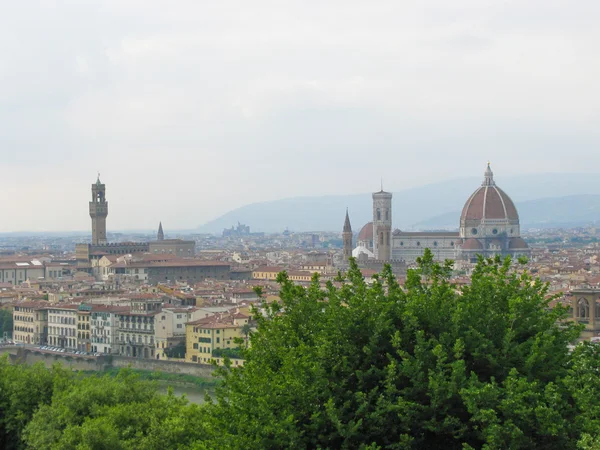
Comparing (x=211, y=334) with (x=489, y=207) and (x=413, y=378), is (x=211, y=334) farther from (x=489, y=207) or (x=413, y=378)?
(x=489, y=207)

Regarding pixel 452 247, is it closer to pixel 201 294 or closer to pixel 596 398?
pixel 201 294

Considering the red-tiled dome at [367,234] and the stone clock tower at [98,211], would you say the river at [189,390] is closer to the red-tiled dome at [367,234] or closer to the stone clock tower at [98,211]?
the stone clock tower at [98,211]

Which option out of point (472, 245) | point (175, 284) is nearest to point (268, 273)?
point (175, 284)

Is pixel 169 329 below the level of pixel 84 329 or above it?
above

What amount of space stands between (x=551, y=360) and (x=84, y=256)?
80.7 m

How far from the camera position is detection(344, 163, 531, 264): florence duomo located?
9856 centimetres

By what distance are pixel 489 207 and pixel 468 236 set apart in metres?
2.96

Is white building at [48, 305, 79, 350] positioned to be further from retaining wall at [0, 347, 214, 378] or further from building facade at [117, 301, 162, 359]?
building facade at [117, 301, 162, 359]

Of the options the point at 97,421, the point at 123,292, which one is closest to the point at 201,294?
the point at 123,292

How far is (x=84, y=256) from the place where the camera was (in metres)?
91.2

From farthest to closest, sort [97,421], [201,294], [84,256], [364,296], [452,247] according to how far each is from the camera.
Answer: [452,247]
[84,256]
[201,294]
[97,421]
[364,296]

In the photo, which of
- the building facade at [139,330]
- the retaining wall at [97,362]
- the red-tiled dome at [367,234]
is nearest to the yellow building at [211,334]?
the retaining wall at [97,362]

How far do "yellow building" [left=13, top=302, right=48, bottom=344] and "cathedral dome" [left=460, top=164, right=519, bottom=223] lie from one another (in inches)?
2203

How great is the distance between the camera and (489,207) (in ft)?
334
